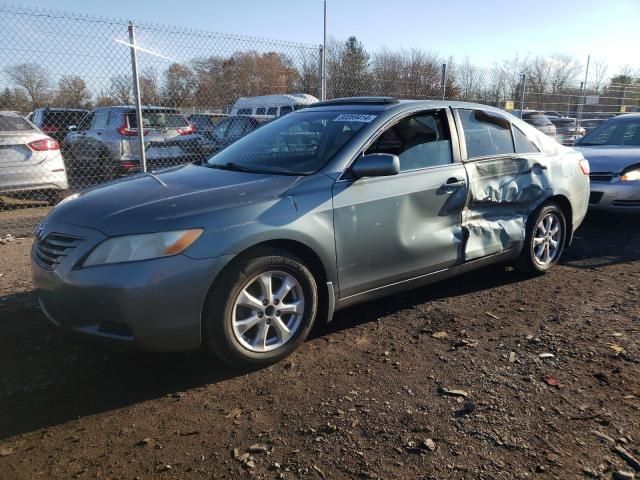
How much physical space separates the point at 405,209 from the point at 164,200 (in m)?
1.66

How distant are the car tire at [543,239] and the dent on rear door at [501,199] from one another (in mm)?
121

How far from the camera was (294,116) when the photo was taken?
A: 4.42 m

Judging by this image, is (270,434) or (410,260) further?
(410,260)

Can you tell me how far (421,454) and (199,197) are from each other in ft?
6.18

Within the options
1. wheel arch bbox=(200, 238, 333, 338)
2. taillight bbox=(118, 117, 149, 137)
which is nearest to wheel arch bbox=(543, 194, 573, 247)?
wheel arch bbox=(200, 238, 333, 338)

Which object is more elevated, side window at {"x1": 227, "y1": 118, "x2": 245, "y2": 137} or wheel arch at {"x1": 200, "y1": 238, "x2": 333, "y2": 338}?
side window at {"x1": 227, "y1": 118, "x2": 245, "y2": 137}

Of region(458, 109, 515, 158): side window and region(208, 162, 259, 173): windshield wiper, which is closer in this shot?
region(208, 162, 259, 173): windshield wiper

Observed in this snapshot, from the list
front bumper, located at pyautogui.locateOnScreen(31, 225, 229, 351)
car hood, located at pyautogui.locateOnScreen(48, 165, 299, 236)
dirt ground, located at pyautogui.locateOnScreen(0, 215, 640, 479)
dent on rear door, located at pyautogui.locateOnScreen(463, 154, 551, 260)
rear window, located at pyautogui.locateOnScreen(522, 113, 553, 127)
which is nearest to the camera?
dirt ground, located at pyautogui.locateOnScreen(0, 215, 640, 479)

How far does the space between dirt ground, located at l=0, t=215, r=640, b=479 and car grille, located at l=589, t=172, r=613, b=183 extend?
327 cm

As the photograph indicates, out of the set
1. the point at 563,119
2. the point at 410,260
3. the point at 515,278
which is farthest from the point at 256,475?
the point at 563,119

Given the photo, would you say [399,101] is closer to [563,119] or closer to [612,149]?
[612,149]

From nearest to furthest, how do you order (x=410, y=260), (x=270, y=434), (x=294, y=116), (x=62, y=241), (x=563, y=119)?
(x=270, y=434), (x=62, y=241), (x=410, y=260), (x=294, y=116), (x=563, y=119)

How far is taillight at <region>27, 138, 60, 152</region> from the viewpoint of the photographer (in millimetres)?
7748

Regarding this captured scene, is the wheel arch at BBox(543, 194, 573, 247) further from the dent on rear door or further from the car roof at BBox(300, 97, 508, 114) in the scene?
the car roof at BBox(300, 97, 508, 114)
